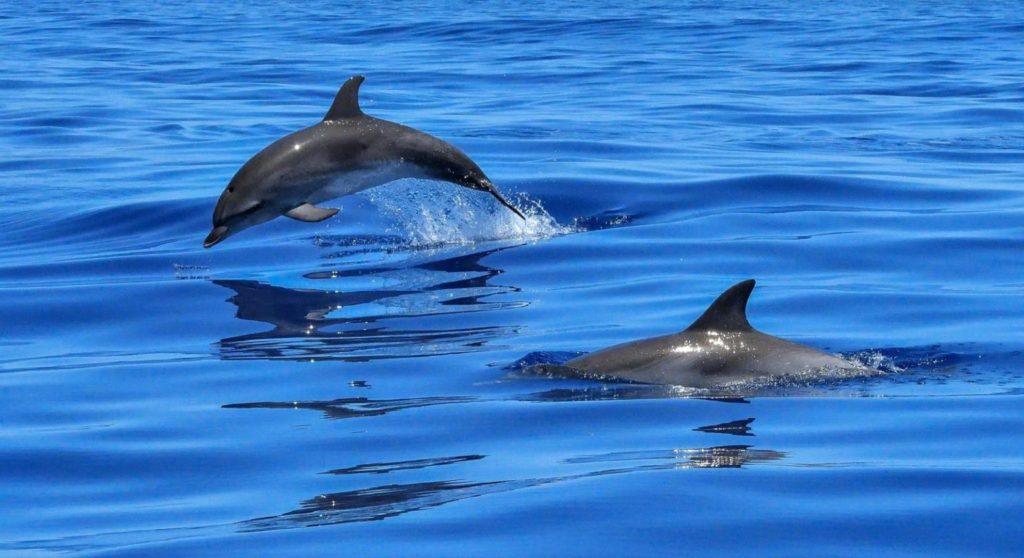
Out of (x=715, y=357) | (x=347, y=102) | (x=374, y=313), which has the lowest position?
(x=715, y=357)

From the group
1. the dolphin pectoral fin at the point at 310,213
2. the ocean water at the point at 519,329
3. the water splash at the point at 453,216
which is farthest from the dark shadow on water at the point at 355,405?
the water splash at the point at 453,216

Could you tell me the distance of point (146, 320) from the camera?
10.6m

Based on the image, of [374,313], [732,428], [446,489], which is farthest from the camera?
[374,313]

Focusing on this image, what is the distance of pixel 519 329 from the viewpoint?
10023 mm

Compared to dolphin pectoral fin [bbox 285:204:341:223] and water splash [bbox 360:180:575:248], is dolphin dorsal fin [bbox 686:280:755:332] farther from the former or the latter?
water splash [bbox 360:180:575:248]

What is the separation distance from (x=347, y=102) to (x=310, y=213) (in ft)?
3.24

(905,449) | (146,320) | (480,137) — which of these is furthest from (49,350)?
(480,137)

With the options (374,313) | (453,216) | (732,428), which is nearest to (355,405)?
(732,428)

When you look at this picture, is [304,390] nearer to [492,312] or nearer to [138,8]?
[492,312]

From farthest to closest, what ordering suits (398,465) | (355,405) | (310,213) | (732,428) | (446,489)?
(310,213), (355,405), (732,428), (398,465), (446,489)

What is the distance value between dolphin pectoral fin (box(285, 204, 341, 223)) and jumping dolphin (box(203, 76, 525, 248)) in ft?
1.05

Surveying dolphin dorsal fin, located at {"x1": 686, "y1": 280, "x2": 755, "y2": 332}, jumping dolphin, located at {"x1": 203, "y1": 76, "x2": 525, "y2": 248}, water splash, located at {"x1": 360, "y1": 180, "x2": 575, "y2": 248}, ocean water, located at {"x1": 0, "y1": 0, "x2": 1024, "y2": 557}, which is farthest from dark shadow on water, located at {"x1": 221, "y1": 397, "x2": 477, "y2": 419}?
water splash, located at {"x1": 360, "y1": 180, "x2": 575, "y2": 248}

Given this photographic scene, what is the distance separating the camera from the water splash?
13.7 m

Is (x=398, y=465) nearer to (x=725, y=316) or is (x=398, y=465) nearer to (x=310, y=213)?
(x=725, y=316)
